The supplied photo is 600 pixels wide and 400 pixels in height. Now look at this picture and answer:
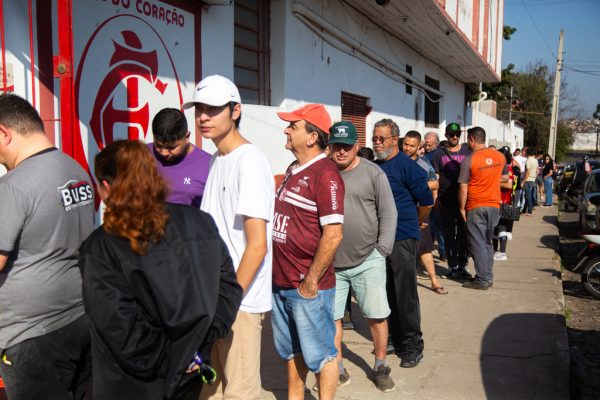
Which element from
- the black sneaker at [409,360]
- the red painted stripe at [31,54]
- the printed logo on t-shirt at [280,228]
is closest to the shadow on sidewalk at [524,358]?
the black sneaker at [409,360]

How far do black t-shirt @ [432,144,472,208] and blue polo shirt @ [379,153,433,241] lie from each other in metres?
3.07

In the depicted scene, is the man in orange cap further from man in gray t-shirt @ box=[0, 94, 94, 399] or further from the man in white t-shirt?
man in gray t-shirt @ box=[0, 94, 94, 399]

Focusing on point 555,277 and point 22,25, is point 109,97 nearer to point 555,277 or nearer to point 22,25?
point 22,25

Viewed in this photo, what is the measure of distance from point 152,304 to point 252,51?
5425mm

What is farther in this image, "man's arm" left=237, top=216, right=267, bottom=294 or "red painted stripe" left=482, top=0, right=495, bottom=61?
"red painted stripe" left=482, top=0, right=495, bottom=61

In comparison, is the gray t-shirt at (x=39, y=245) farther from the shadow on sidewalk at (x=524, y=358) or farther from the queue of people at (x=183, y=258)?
the shadow on sidewalk at (x=524, y=358)

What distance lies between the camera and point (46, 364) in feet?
8.67

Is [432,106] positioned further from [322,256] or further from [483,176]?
[322,256]

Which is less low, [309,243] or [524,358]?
[309,243]

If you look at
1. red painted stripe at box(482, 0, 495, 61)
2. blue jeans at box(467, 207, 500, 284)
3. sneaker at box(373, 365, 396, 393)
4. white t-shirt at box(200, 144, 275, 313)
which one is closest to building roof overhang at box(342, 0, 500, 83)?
red painted stripe at box(482, 0, 495, 61)

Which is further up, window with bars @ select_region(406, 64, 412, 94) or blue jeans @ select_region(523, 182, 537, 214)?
window with bars @ select_region(406, 64, 412, 94)

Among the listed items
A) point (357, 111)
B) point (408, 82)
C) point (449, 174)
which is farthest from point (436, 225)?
point (408, 82)

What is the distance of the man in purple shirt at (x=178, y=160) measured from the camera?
367 centimetres

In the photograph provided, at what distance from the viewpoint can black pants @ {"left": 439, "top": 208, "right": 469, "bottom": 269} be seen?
7.69 m
